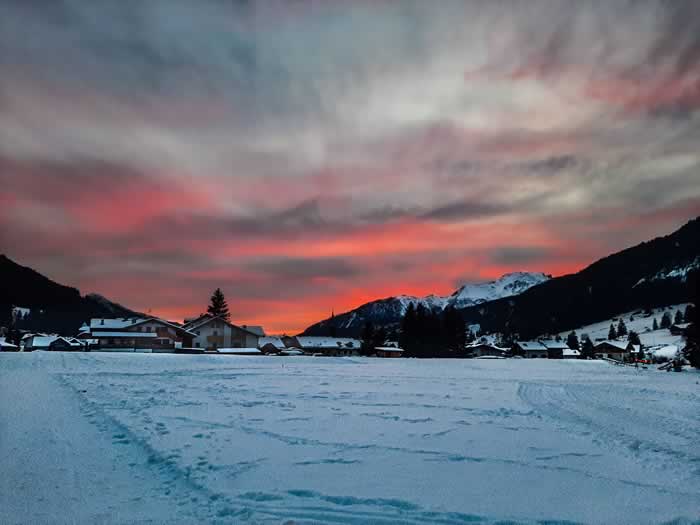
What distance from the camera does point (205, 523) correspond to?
5.84 metres

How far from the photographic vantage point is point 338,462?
8.73 meters

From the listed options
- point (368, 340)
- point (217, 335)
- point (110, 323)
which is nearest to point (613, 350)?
point (368, 340)

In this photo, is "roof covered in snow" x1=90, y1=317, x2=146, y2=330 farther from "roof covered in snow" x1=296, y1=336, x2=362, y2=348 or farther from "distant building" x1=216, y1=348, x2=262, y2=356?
"roof covered in snow" x1=296, y1=336, x2=362, y2=348

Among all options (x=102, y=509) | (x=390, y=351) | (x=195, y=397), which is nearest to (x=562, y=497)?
(x=102, y=509)

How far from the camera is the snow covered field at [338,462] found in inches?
251

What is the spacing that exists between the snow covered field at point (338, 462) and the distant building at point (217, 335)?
8544 cm

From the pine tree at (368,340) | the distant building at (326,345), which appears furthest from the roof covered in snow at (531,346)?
the pine tree at (368,340)

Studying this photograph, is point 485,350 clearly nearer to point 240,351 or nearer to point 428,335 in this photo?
point 428,335

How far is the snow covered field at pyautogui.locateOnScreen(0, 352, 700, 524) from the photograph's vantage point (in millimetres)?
6371

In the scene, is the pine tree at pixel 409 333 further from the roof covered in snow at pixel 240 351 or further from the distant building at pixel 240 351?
the roof covered in snow at pixel 240 351

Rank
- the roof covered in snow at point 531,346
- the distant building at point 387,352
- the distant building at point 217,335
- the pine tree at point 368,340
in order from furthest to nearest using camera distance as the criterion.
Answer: the roof covered in snow at point 531,346, the distant building at point 387,352, the pine tree at point 368,340, the distant building at point 217,335

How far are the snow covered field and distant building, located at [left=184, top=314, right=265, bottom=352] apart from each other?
Result: 85438 mm

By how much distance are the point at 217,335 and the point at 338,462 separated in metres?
96.3

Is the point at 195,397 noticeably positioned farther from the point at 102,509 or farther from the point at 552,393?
the point at 552,393
